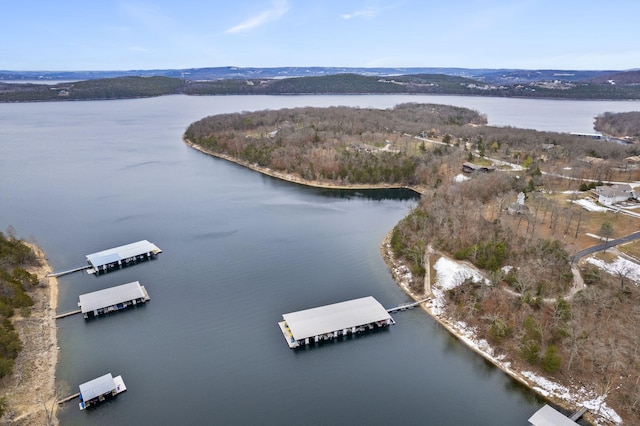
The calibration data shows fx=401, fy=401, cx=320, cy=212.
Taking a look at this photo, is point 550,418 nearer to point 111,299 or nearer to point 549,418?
point 549,418

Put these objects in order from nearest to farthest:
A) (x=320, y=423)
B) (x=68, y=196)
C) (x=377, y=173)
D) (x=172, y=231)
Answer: (x=320, y=423), (x=172, y=231), (x=68, y=196), (x=377, y=173)

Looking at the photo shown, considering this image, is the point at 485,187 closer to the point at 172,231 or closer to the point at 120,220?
the point at 172,231

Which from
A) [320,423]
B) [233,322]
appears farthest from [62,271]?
[320,423]

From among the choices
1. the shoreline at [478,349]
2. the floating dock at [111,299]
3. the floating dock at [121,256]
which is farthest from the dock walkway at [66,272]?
the shoreline at [478,349]

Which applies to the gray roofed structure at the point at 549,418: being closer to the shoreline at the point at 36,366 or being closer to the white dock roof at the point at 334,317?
the white dock roof at the point at 334,317

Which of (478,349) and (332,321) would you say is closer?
(478,349)

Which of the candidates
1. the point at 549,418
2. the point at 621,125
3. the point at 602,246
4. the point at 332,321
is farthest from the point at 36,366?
the point at 621,125
